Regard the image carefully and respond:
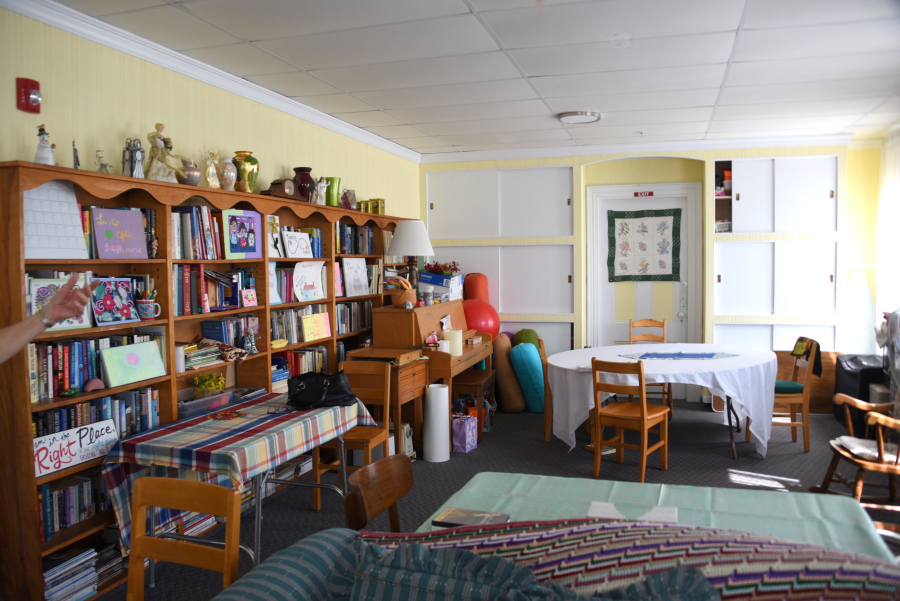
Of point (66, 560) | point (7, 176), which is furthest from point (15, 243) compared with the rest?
point (66, 560)

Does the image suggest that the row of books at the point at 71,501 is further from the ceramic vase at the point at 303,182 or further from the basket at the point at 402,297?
the basket at the point at 402,297

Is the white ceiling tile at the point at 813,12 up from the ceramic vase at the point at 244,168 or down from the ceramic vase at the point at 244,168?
up

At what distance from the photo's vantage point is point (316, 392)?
11.3 ft

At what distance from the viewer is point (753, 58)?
3.67 meters

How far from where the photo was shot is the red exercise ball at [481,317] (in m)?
6.32

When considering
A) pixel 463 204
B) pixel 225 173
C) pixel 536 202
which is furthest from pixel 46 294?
pixel 536 202

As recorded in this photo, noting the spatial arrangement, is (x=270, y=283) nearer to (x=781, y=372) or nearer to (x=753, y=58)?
(x=753, y=58)

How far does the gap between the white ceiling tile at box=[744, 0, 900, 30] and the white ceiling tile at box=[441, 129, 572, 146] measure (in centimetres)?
274

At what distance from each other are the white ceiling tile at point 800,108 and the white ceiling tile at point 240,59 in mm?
3469

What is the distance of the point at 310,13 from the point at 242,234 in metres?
1.42

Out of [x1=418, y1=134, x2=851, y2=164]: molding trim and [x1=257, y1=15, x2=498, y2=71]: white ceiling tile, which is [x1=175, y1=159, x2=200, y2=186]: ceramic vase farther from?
[x1=418, y1=134, x2=851, y2=164]: molding trim

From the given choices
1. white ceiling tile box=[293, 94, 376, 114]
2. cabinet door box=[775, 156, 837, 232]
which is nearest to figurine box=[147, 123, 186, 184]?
white ceiling tile box=[293, 94, 376, 114]

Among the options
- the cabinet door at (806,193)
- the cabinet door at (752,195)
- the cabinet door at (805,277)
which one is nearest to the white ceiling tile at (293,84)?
the cabinet door at (752,195)

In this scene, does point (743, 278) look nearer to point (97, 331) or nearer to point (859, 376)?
point (859, 376)
